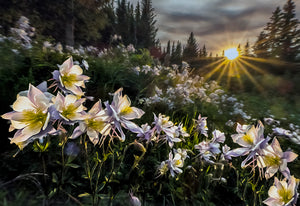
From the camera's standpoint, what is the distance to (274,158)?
938 millimetres

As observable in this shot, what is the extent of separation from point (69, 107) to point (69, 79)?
0.27m

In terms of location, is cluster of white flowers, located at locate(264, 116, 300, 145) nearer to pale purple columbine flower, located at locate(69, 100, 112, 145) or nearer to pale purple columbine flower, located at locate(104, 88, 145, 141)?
pale purple columbine flower, located at locate(104, 88, 145, 141)

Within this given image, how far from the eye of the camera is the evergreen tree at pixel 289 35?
1202 centimetres

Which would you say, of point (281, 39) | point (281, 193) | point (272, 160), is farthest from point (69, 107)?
point (281, 39)

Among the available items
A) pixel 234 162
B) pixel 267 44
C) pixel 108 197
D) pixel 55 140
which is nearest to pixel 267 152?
pixel 108 197

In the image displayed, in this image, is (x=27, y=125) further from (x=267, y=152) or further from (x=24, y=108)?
(x=267, y=152)

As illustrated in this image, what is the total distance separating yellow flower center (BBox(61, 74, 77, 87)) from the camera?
0.98 metres

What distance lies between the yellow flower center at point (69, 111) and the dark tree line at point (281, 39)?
14061 mm

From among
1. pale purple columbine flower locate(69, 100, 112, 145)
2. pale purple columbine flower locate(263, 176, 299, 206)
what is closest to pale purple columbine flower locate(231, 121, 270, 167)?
pale purple columbine flower locate(263, 176, 299, 206)

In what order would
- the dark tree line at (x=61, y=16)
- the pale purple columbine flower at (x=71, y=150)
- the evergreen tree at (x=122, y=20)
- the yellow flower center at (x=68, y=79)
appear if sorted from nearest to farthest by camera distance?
the yellow flower center at (x=68, y=79)
the pale purple columbine flower at (x=71, y=150)
the dark tree line at (x=61, y=16)
the evergreen tree at (x=122, y=20)

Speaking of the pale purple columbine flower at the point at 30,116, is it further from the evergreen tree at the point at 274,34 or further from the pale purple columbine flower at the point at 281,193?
the evergreen tree at the point at 274,34

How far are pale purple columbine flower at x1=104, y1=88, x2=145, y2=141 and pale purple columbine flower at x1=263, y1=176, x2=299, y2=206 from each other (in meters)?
0.79

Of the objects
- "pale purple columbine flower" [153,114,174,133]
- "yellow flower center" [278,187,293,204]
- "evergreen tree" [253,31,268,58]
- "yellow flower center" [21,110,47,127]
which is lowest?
"yellow flower center" [278,187,293,204]

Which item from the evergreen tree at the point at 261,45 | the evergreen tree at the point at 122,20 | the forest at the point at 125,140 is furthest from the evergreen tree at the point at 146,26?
the forest at the point at 125,140
